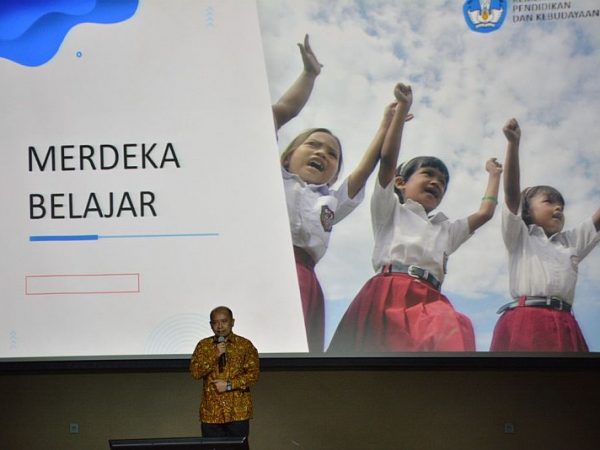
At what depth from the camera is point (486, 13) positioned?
204 inches

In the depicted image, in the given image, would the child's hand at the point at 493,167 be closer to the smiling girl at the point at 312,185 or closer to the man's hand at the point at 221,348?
the smiling girl at the point at 312,185

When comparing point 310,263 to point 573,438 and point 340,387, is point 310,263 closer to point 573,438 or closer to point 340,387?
point 340,387

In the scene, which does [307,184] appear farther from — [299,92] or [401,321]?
[401,321]

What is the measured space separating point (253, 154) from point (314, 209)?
17.1 inches

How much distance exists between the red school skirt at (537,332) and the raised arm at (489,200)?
488 mm

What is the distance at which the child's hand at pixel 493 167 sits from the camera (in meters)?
5.21

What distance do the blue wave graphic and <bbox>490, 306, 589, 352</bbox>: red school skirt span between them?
2.67 metres

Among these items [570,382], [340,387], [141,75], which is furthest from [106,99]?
[570,382]

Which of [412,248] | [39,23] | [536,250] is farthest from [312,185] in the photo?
[39,23]

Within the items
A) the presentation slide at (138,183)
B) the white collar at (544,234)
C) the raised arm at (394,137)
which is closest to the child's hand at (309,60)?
the presentation slide at (138,183)

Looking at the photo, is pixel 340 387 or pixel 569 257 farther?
pixel 340 387

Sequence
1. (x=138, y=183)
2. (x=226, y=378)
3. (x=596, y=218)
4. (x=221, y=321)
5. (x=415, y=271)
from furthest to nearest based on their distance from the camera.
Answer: (x=138, y=183) < (x=415, y=271) < (x=596, y=218) < (x=226, y=378) < (x=221, y=321)

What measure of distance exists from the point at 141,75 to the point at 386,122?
1.33 meters

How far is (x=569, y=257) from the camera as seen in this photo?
5.21 m
